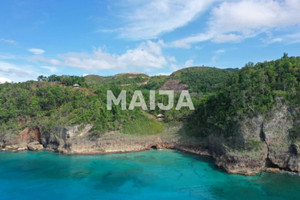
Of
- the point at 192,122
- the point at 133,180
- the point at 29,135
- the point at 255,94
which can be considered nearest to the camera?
the point at 133,180

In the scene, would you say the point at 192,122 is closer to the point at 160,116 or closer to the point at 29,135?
the point at 160,116

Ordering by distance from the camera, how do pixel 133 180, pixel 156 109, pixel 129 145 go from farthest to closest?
pixel 156 109, pixel 129 145, pixel 133 180

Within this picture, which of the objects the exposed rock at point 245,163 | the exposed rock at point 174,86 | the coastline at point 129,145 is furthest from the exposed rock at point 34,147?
the exposed rock at point 174,86

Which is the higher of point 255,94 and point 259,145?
point 255,94

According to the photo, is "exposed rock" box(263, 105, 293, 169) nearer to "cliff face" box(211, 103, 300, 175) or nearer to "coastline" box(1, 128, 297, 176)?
"cliff face" box(211, 103, 300, 175)

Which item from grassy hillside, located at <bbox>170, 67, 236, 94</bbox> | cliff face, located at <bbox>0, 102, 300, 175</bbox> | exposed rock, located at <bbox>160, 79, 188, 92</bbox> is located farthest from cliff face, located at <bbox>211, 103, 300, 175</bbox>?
exposed rock, located at <bbox>160, 79, 188, 92</bbox>

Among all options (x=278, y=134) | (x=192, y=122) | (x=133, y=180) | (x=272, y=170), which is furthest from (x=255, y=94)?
(x=133, y=180)

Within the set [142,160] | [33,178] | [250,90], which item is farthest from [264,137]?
[33,178]
